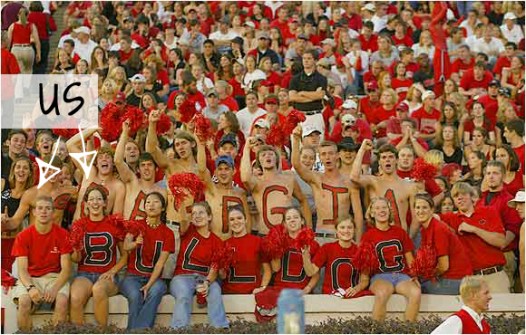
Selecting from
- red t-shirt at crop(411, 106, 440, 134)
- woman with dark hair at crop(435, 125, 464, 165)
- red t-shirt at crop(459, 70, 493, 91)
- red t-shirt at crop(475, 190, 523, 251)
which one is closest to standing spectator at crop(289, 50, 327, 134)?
red t-shirt at crop(411, 106, 440, 134)

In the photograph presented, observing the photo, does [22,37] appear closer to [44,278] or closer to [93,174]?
[93,174]

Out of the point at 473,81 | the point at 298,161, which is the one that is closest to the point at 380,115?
the point at 473,81

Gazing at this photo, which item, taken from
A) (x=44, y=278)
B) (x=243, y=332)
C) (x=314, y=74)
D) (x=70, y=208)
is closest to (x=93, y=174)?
(x=70, y=208)

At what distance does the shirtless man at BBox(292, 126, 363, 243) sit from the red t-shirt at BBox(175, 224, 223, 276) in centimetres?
107

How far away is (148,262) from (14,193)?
146cm

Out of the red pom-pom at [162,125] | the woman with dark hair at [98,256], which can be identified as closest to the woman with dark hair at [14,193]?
the woman with dark hair at [98,256]

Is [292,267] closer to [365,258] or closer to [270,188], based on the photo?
[365,258]

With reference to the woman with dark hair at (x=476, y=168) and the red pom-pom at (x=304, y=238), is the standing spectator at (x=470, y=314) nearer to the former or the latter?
the red pom-pom at (x=304, y=238)

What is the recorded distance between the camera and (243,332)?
9.78 m

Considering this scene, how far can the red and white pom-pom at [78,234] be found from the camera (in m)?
9.95

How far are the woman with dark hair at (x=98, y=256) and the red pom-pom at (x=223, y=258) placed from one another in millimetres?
779

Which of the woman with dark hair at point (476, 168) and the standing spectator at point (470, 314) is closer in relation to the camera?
the standing spectator at point (470, 314)

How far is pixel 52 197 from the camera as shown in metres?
10.6

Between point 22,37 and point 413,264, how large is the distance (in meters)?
8.41
